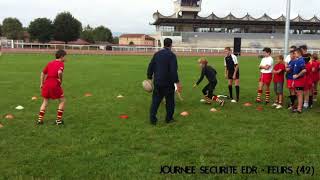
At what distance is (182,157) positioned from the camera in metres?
7.34

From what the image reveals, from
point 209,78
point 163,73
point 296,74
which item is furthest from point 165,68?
point 296,74

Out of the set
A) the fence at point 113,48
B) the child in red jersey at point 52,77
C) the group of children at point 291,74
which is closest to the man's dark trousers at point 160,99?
the child in red jersey at point 52,77

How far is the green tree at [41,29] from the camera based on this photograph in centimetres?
9375

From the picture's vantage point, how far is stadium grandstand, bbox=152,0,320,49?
299 ft

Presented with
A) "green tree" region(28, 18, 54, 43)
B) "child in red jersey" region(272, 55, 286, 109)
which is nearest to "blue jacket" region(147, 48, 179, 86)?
"child in red jersey" region(272, 55, 286, 109)

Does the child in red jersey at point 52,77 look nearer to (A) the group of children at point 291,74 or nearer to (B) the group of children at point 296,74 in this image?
(A) the group of children at point 291,74

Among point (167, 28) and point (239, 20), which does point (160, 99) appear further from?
point (167, 28)

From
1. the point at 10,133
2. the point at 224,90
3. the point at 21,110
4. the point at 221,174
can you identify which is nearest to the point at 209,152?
the point at 221,174

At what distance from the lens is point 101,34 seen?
436 feet

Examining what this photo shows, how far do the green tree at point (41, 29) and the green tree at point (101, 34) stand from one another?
35.3m

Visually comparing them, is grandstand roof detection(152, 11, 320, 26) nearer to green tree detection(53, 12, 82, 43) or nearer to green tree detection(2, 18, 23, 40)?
green tree detection(53, 12, 82, 43)

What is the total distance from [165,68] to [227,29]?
91077 millimetres

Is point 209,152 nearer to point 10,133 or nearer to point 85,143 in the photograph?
point 85,143

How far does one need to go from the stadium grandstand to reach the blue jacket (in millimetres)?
78751
